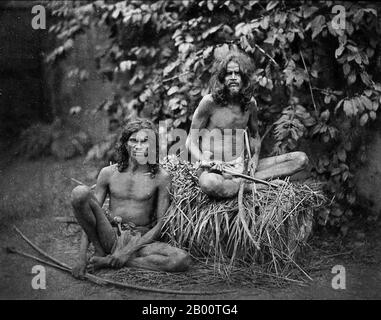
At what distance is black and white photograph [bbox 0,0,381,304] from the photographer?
3121mm

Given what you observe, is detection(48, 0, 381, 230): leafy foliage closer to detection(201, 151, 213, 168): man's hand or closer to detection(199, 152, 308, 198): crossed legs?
detection(199, 152, 308, 198): crossed legs

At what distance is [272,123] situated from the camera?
4.44m

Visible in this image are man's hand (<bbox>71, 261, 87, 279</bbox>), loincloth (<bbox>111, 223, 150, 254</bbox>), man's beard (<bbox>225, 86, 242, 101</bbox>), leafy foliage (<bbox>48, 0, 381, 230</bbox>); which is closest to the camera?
man's hand (<bbox>71, 261, 87, 279</bbox>)

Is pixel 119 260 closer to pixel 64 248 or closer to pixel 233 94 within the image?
pixel 64 248

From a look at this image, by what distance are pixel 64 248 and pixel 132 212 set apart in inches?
27.7

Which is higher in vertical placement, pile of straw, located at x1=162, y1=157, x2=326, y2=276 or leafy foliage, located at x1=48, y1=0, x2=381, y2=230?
leafy foliage, located at x1=48, y1=0, x2=381, y2=230

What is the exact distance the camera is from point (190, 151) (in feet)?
11.8

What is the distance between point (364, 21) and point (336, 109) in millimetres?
725

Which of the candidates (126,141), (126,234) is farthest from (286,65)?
(126,234)

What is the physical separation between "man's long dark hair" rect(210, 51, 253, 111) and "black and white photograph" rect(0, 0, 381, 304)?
0.01 meters

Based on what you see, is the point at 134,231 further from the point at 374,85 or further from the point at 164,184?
the point at 374,85

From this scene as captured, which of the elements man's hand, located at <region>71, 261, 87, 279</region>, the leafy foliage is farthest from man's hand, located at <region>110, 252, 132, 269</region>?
the leafy foliage

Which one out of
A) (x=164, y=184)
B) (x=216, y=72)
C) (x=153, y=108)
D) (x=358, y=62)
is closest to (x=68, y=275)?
(x=164, y=184)

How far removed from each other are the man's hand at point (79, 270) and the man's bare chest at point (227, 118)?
1.21 meters
